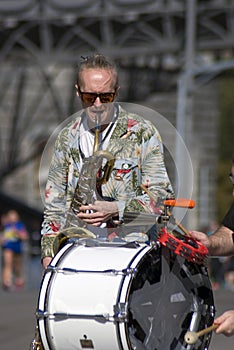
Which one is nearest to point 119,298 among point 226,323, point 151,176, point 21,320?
point 226,323

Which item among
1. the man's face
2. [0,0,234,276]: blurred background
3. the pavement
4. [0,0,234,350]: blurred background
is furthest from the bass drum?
[0,0,234,276]: blurred background

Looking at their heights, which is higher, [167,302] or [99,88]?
[99,88]

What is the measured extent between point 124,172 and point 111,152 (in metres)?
0.12

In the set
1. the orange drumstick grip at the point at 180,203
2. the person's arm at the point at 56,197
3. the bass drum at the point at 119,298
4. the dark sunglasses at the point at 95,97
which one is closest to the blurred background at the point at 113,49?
the person's arm at the point at 56,197

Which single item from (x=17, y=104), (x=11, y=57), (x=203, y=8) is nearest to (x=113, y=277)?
(x=203, y=8)

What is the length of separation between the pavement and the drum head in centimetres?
464

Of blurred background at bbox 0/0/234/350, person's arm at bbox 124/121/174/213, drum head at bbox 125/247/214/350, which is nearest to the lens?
drum head at bbox 125/247/214/350

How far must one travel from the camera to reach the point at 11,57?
111ft

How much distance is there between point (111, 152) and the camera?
567 cm

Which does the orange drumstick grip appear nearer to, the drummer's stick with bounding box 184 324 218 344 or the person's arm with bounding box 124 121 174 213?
the person's arm with bounding box 124 121 174 213

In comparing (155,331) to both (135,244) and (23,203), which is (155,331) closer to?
(135,244)

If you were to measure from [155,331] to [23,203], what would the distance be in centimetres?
3571

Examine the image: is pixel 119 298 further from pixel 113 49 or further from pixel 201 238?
pixel 113 49

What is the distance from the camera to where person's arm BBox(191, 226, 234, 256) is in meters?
5.87
